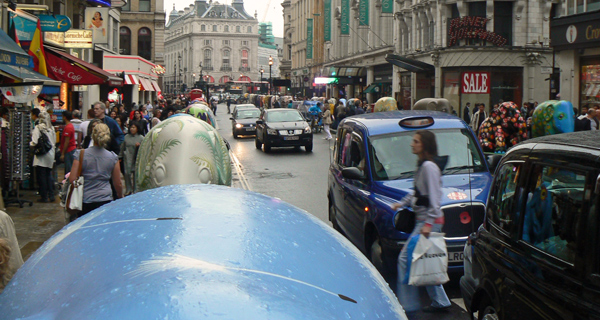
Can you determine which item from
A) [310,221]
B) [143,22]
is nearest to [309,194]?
[310,221]

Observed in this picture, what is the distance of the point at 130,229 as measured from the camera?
5.82 ft

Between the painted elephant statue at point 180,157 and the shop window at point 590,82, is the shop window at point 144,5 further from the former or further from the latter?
the painted elephant statue at point 180,157

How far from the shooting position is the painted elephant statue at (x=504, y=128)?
1281 centimetres

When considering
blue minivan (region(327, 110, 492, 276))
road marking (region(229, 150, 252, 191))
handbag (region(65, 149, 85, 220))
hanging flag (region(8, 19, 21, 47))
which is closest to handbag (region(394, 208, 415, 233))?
blue minivan (region(327, 110, 492, 276))

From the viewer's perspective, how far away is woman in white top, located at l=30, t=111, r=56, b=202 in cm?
1299

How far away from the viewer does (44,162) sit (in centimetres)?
1311

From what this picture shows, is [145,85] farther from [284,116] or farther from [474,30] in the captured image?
[474,30]

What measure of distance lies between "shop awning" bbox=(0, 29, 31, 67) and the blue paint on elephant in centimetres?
1078

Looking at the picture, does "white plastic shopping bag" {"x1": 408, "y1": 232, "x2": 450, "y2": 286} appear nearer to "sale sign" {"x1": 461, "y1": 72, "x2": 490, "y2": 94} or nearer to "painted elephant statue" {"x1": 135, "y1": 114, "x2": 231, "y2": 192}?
"painted elephant statue" {"x1": 135, "y1": 114, "x2": 231, "y2": 192}

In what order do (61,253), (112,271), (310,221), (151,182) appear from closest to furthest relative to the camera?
(112,271)
(61,253)
(310,221)
(151,182)

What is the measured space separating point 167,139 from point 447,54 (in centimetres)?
3333

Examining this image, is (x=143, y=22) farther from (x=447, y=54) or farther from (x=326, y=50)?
A: (x=447, y=54)

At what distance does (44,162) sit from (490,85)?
29051 mm

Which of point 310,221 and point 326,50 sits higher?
point 326,50
